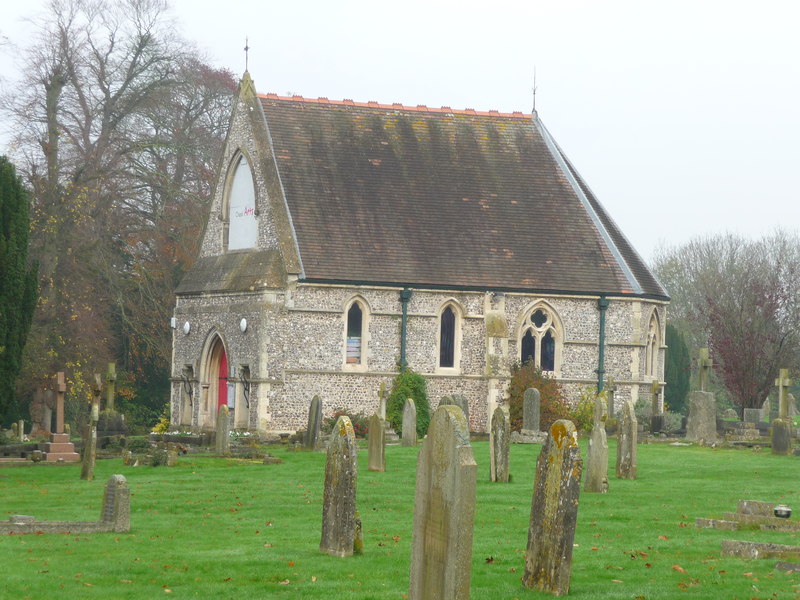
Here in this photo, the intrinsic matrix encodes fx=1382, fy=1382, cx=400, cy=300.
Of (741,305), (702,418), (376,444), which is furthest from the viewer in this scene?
(741,305)

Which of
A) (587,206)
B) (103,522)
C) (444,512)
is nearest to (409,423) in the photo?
(587,206)

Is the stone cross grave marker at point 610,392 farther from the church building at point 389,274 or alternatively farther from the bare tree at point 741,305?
the bare tree at point 741,305

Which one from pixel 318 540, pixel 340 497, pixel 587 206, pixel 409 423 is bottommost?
pixel 318 540

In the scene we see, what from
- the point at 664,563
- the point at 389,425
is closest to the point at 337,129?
the point at 389,425

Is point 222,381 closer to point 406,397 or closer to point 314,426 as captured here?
point 406,397

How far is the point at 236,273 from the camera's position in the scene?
3766 cm

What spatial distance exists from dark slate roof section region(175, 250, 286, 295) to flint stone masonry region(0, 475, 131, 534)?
1935 cm

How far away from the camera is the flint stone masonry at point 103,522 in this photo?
53.9 ft

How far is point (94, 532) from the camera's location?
16578 mm

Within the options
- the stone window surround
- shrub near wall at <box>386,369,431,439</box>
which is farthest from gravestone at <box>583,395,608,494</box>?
the stone window surround

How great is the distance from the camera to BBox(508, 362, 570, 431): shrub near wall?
3669cm

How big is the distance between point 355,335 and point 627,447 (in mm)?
14227

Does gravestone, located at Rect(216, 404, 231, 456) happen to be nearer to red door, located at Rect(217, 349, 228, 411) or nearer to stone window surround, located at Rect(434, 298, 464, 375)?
red door, located at Rect(217, 349, 228, 411)

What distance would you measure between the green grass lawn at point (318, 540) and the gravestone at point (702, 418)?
822cm
